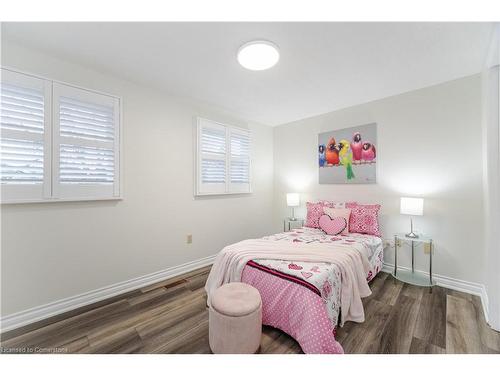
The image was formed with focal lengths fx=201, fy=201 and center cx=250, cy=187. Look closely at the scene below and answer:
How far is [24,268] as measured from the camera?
1.77 metres

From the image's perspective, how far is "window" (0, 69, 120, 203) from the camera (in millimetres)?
1704

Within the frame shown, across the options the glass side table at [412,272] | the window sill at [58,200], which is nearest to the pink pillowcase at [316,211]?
the glass side table at [412,272]

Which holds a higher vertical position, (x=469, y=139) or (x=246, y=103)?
(x=246, y=103)

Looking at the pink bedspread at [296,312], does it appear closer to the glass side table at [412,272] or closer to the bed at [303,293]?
the bed at [303,293]

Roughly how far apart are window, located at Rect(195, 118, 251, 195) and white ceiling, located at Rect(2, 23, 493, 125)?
2.06 feet

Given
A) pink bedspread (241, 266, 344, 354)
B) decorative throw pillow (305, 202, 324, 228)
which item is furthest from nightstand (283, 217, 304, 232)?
pink bedspread (241, 266, 344, 354)

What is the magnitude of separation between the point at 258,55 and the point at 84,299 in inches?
116

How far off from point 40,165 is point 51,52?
105 centimetres

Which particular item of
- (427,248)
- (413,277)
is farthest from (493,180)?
(413,277)

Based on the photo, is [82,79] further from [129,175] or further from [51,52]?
[129,175]

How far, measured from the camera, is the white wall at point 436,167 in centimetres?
227

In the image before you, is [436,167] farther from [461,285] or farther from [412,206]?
[461,285]

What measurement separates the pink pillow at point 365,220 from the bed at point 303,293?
645 millimetres

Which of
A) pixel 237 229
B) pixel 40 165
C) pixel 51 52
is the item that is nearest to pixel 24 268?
pixel 40 165
